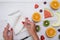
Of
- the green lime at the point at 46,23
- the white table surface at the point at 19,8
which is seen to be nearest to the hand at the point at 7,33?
the white table surface at the point at 19,8

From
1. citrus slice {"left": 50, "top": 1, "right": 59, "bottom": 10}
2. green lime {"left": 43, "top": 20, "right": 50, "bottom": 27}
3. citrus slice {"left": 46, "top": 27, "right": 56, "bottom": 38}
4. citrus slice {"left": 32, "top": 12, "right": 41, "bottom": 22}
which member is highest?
citrus slice {"left": 50, "top": 1, "right": 59, "bottom": 10}

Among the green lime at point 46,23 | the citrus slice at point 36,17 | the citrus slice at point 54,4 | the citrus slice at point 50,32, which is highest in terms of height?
the citrus slice at point 54,4

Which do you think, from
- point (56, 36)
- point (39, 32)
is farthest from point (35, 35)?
point (56, 36)

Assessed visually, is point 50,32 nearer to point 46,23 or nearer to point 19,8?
point 46,23

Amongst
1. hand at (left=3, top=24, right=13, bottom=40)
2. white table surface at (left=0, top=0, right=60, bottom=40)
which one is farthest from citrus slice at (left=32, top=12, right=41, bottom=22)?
hand at (left=3, top=24, right=13, bottom=40)

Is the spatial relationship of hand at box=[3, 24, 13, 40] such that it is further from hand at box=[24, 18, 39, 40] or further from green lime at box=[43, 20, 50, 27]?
green lime at box=[43, 20, 50, 27]

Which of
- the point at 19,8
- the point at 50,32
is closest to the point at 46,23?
the point at 50,32

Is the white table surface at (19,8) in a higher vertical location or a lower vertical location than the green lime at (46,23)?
higher

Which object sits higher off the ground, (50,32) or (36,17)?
(36,17)

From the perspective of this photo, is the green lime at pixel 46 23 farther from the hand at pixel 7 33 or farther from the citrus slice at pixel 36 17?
the hand at pixel 7 33

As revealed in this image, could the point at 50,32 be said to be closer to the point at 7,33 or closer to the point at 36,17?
the point at 36,17

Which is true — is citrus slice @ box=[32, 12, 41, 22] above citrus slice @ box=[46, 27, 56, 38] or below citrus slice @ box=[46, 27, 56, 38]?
above

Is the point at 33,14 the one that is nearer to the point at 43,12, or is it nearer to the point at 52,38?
the point at 43,12

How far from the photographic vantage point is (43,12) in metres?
1.16
